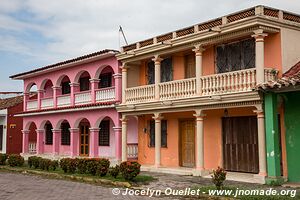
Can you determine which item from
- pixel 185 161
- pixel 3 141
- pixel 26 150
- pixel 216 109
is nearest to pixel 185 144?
pixel 185 161

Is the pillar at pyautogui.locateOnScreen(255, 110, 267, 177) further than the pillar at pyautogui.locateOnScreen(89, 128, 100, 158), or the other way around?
the pillar at pyautogui.locateOnScreen(89, 128, 100, 158)

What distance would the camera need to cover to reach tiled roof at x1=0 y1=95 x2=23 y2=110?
99.7 feet

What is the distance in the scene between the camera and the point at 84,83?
24.5 meters

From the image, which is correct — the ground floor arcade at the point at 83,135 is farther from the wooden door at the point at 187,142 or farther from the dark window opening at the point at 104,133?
the wooden door at the point at 187,142

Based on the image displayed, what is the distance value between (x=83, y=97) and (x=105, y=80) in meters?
1.54

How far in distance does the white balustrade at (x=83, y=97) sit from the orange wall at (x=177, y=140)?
3.53 m

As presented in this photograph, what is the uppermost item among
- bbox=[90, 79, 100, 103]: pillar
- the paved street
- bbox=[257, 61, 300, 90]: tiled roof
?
bbox=[90, 79, 100, 103]: pillar

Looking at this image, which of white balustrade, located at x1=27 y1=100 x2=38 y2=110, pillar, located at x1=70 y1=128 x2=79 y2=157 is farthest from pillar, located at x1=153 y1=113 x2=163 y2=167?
white balustrade, located at x1=27 y1=100 x2=38 y2=110

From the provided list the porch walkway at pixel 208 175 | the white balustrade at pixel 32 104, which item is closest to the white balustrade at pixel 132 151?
the porch walkway at pixel 208 175

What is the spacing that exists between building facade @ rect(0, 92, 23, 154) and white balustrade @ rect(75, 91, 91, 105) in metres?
8.85

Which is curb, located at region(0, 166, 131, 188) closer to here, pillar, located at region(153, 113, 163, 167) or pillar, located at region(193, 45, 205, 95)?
pillar, located at region(153, 113, 163, 167)

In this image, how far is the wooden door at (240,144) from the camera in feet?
49.6

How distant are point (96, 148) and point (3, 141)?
1139cm

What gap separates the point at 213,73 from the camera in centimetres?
1647
